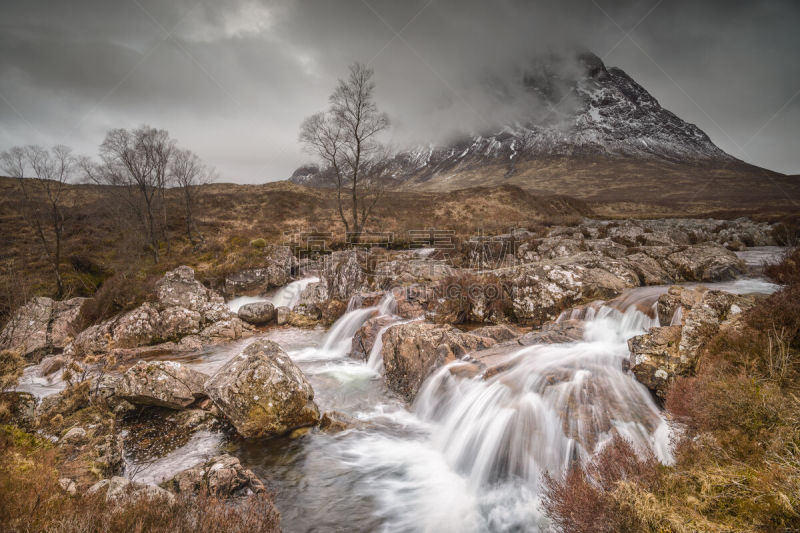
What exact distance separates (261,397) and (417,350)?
402 centimetres

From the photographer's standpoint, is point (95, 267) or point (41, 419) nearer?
point (41, 419)

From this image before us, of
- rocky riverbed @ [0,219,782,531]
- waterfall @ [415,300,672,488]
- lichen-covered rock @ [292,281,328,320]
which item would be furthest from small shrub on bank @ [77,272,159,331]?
waterfall @ [415,300,672,488]

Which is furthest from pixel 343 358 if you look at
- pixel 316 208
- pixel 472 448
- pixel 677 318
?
pixel 316 208

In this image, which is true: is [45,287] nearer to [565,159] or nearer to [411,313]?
[411,313]

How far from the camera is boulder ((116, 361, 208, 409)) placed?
23.0 feet

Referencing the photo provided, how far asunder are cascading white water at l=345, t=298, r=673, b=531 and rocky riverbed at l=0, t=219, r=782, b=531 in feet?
0.10

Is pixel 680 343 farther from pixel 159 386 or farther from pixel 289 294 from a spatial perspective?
pixel 289 294

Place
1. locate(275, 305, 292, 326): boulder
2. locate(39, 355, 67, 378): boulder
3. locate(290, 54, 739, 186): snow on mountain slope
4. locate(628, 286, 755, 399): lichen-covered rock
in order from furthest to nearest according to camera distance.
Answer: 1. locate(290, 54, 739, 186): snow on mountain slope
2. locate(275, 305, 292, 326): boulder
3. locate(39, 355, 67, 378): boulder
4. locate(628, 286, 755, 399): lichen-covered rock

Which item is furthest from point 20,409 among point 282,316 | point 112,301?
point 112,301

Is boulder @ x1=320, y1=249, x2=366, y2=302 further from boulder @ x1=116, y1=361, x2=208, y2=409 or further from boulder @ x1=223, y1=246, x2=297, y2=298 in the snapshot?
boulder @ x1=116, y1=361, x2=208, y2=409

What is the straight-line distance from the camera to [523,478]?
5.07m

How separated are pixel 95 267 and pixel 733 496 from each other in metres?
30.8

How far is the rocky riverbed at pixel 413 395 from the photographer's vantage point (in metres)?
5.01

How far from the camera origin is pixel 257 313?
1546cm
